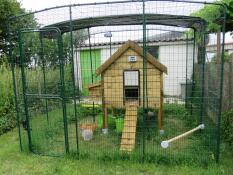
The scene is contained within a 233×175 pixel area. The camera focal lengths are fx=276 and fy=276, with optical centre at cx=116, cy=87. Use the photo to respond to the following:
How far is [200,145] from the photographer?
5.26 meters

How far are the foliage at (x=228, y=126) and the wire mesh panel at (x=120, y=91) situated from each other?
1.11 feet

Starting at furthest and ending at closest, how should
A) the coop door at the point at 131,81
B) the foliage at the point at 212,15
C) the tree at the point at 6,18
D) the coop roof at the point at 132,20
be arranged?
the tree at the point at 6,18
the coop door at the point at 131,81
the foliage at the point at 212,15
the coop roof at the point at 132,20

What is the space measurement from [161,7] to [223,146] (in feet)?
9.39

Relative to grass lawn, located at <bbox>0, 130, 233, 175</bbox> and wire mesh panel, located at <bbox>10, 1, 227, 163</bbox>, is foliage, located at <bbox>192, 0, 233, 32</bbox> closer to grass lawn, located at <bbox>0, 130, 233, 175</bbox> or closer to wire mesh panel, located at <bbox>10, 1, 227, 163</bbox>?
wire mesh panel, located at <bbox>10, 1, 227, 163</bbox>

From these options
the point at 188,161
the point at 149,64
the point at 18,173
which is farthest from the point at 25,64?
the point at 188,161

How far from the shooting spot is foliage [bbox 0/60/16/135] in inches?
281

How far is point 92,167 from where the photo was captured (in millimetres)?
4594

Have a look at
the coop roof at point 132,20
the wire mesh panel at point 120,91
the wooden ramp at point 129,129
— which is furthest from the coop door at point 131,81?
the coop roof at point 132,20

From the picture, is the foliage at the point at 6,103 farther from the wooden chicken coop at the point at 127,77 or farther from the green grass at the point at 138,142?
the wooden chicken coop at the point at 127,77

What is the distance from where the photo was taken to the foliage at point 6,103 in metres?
7.14

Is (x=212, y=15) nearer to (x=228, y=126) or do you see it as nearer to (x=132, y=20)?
(x=132, y=20)

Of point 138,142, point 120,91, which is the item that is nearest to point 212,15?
point 120,91

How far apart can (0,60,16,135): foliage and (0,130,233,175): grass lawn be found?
2.12 metres

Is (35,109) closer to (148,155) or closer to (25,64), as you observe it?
(25,64)
